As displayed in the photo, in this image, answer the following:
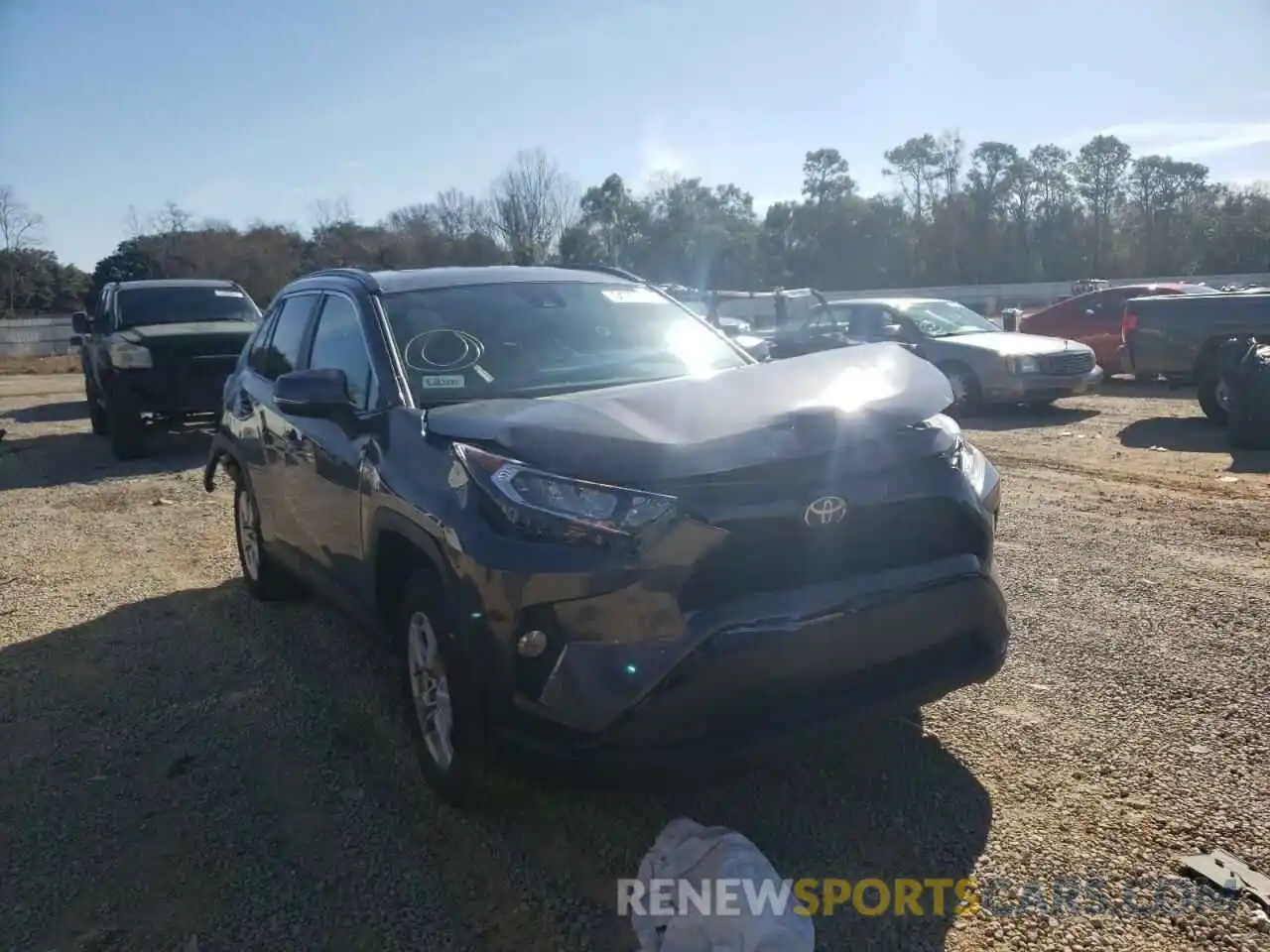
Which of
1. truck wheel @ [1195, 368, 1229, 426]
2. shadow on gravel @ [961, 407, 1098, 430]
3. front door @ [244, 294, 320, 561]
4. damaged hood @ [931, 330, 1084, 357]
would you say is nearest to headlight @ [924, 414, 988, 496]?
front door @ [244, 294, 320, 561]

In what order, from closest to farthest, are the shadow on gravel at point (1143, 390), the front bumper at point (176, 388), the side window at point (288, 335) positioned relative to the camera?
the side window at point (288, 335) → the front bumper at point (176, 388) → the shadow on gravel at point (1143, 390)

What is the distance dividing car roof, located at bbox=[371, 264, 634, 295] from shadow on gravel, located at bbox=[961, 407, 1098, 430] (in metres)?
8.14

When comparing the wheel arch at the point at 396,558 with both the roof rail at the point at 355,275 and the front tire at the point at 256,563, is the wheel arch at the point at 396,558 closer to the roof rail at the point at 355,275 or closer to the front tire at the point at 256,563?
the roof rail at the point at 355,275

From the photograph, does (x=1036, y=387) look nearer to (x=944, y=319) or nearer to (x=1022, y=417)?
(x=1022, y=417)

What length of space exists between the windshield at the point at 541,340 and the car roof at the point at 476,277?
2.2 inches

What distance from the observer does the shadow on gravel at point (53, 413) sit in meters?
16.7

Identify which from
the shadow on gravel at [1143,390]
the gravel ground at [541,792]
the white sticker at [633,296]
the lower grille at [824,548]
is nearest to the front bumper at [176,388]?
the gravel ground at [541,792]

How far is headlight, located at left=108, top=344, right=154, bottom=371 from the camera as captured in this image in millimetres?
11195

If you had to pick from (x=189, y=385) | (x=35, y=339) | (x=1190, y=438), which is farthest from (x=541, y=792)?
(x=35, y=339)

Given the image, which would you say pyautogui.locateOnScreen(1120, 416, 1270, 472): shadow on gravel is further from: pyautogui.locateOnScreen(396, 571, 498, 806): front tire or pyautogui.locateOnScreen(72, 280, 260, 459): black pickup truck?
pyautogui.locateOnScreen(72, 280, 260, 459): black pickup truck

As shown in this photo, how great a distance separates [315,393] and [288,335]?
165 centimetres

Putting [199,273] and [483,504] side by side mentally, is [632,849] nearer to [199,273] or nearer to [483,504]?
[483,504]

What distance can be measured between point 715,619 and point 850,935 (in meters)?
0.87

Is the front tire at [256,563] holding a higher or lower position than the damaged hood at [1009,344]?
lower
